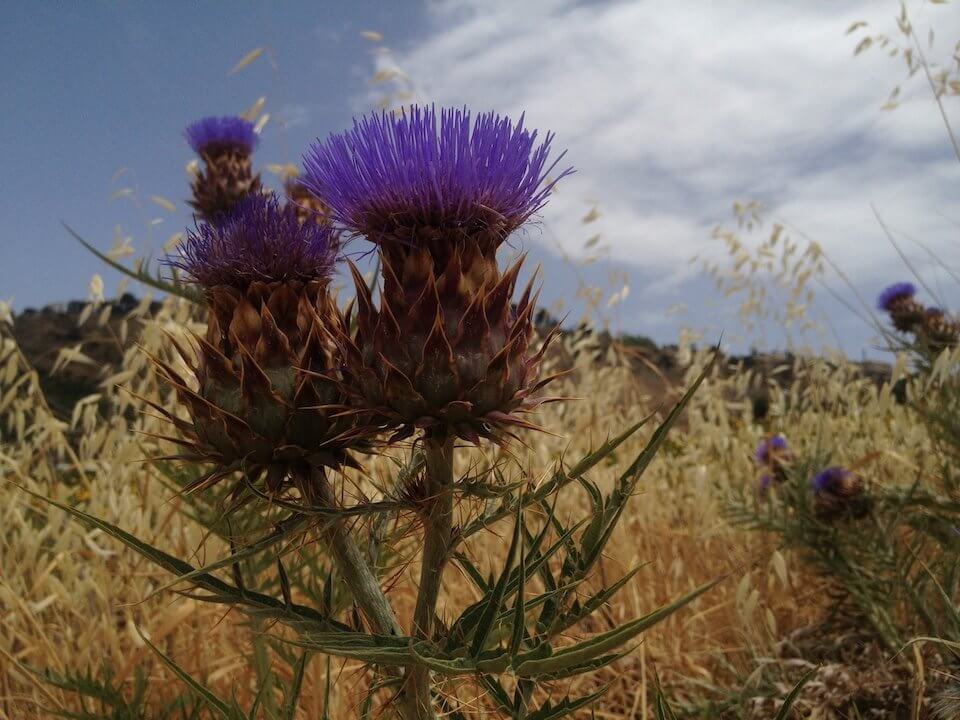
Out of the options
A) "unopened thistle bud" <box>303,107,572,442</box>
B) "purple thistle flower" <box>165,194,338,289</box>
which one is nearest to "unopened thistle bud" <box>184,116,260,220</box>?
"purple thistle flower" <box>165,194,338,289</box>

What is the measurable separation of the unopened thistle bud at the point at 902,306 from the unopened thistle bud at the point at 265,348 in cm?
445

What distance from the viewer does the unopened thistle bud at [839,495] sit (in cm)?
319

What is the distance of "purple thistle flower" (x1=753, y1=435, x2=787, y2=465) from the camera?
430 cm

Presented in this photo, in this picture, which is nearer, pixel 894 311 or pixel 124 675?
pixel 124 675

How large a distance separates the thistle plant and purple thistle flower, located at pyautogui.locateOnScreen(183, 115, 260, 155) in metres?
1.93

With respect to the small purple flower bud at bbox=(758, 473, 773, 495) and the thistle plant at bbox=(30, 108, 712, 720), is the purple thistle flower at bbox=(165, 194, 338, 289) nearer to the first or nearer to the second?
the thistle plant at bbox=(30, 108, 712, 720)

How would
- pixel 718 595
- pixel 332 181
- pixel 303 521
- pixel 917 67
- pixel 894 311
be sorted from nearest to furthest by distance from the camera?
pixel 303 521 < pixel 332 181 < pixel 718 595 < pixel 917 67 < pixel 894 311

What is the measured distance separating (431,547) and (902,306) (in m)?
4.59

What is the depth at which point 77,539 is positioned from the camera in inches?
151

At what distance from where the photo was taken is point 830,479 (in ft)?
10.7

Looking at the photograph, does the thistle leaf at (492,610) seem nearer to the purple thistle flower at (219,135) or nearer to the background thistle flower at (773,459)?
the purple thistle flower at (219,135)

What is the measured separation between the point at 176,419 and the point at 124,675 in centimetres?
155

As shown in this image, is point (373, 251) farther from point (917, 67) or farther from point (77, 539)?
point (917, 67)

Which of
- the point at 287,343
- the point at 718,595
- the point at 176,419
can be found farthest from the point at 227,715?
the point at 718,595
